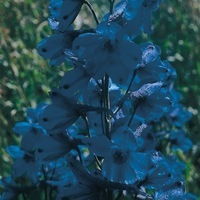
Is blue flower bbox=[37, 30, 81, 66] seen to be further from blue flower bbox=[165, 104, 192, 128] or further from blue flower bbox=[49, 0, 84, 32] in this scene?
blue flower bbox=[165, 104, 192, 128]

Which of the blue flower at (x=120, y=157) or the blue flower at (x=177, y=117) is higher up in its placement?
the blue flower at (x=120, y=157)

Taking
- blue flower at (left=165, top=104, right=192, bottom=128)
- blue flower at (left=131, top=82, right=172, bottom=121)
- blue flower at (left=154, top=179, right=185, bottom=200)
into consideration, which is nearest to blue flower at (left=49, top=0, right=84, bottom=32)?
blue flower at (left=131, top=82, right=172, bottom=121)

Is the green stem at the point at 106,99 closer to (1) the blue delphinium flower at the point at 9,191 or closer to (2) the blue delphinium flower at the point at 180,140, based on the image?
(1) the blue delphinium flower at the point at 9,191

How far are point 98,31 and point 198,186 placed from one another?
2.04m

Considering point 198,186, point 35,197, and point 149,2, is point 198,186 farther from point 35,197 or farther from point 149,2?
point 149,2

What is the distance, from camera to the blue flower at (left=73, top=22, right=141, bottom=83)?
1.21m

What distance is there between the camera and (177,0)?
4.51 m

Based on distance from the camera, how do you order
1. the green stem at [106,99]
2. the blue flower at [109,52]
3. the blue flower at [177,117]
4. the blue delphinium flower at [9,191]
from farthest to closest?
the blue flower at [177,117] < the blue delphinium flower at [9,191] < the green stem at [106,99] < the blue flower at [109,52]

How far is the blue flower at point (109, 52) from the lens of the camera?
3.99 feet

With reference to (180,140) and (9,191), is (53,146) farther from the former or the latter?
(180,140)

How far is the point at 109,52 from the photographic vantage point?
1235 mm

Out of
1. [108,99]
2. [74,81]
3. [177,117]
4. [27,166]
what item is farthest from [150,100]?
[177,117]

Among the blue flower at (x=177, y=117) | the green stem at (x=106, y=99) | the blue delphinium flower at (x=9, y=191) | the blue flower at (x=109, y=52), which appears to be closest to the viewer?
the blue flower at (x=109, y=52)

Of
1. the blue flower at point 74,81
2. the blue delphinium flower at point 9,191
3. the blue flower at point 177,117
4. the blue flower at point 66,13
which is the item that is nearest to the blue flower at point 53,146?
the blue flower at point 74,81
